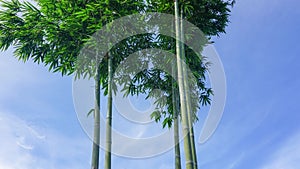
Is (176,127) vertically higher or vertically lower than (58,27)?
lower

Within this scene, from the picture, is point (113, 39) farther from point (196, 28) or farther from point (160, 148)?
point (160, 148)

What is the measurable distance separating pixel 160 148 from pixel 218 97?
1755 mm

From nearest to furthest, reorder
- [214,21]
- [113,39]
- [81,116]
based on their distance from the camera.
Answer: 1. [81,116]
2. [113,39]
3. [214,21]

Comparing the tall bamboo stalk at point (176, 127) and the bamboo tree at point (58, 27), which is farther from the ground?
the bamboo tree at point (58, 27)

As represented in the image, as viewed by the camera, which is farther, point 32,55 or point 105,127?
point 32,55

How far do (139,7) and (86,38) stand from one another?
1.45 metres

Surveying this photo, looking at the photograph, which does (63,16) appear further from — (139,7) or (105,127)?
(105,127)

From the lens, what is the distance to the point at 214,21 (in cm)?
820

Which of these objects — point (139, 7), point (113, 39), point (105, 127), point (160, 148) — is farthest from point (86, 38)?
point (160, 148)

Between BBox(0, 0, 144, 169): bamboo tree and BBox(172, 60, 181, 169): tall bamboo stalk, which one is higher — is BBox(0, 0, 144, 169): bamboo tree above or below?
above

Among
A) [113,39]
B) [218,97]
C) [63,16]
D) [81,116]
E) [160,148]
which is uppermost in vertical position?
[63,16]

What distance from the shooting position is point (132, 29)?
764cm

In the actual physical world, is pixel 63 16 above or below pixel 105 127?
above

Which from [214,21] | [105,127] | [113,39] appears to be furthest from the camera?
[214,21]
